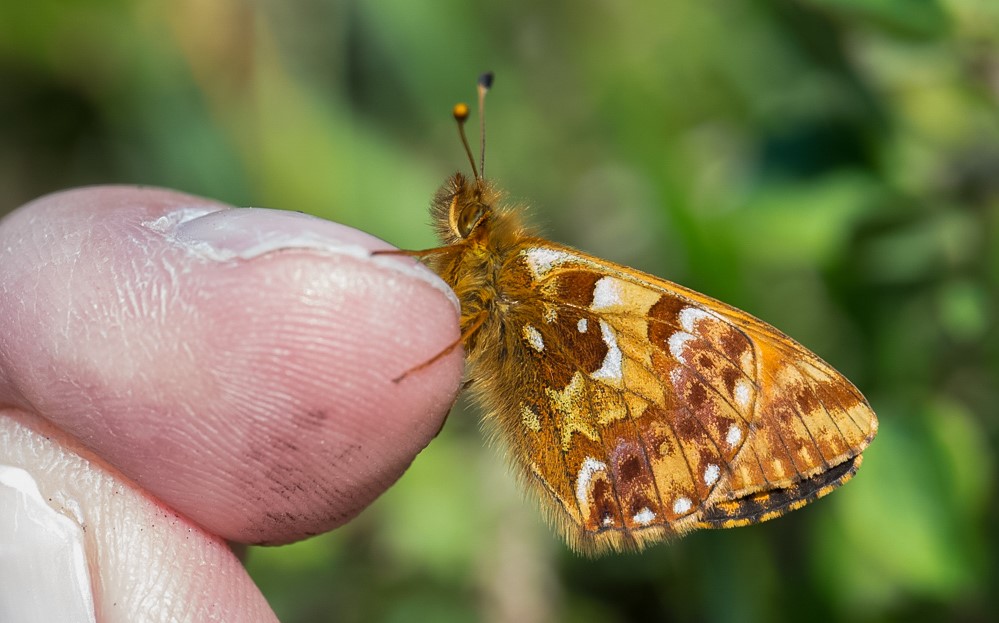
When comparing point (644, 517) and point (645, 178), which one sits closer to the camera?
point (644, 517)

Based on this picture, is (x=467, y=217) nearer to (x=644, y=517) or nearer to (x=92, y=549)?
(x=644, y=517)

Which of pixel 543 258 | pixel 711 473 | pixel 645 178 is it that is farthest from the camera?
pixel 645 178

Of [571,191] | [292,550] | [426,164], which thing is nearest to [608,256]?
[571,191]

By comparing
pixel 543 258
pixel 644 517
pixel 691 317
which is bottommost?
pixel 644 517

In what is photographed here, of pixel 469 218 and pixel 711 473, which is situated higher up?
pixel 469 218

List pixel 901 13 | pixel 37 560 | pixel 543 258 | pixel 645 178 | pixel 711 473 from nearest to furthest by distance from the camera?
pixel 37 560 → pixel 711 473 → pixel 543 258 → pixel 901 13 → pixel 645 178

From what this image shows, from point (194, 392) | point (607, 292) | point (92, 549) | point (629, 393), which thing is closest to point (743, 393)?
point (629, 393)

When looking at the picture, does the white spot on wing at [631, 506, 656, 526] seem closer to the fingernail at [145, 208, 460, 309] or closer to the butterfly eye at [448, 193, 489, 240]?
the fingernail at [145, 208, 460, 309]

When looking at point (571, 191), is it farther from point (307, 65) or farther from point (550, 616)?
point (550, 616)

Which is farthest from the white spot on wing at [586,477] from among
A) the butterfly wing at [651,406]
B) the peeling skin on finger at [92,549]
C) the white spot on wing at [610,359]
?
the peeling skin on finger at [92,549]
